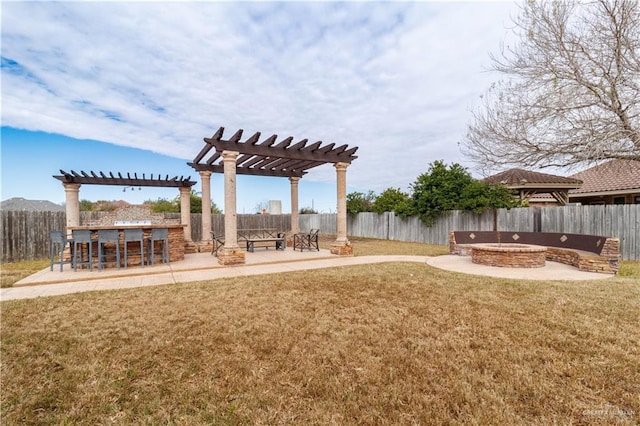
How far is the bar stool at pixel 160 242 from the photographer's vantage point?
756 centimetres

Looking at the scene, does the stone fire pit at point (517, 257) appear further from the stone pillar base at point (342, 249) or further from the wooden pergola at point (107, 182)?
the wooden pergola at point (107, 182)

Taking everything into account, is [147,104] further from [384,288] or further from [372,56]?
[384,288]

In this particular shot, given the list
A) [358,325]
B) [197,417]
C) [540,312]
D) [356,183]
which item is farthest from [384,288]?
[356,183]

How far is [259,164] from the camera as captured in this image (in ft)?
37.3

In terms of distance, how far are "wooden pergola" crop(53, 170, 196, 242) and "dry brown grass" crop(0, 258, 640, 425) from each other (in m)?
6.94

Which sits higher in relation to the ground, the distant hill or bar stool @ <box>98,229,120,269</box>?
the distant hill

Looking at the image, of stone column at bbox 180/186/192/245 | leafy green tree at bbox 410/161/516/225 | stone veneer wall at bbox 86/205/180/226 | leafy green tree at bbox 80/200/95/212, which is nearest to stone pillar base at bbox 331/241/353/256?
leafy green tree at bbox 410/161/516/225

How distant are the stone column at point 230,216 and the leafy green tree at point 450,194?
9606mm

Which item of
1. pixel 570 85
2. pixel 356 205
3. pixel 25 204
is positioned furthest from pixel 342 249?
pixel 25 204

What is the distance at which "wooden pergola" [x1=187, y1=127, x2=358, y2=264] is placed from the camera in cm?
798

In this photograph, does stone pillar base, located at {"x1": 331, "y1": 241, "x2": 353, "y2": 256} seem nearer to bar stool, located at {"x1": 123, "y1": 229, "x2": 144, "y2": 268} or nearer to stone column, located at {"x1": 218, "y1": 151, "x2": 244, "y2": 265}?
stone column, located at {"x1": 218, "y1": 151, "x2": 244, "y2": 265}

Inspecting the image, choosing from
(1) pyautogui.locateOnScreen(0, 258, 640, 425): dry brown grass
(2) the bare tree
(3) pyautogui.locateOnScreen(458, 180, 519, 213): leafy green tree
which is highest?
(2) the bare tree

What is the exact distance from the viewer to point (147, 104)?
11.1 m

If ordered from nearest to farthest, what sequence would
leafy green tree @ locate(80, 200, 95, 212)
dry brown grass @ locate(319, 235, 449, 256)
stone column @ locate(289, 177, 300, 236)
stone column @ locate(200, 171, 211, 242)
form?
dry brown grass @ locate(319, 235, 449, 256) → stone column @ locate(200, 171, 211, 242) → stone column @ locate(289, 177, 300, 236) → leafy green tree @ locate(80, 200, 95, 212)
